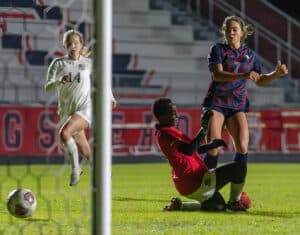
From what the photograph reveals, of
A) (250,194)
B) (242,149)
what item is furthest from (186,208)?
(250,194)

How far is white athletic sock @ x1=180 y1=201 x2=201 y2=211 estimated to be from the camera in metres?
6.18

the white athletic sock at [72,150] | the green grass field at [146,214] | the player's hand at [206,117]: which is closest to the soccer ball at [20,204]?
the green grass field at [146,214]

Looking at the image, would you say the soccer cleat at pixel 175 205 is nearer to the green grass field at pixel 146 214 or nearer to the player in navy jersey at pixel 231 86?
the green grass field at pixel 146 214

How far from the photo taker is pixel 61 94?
839 centimetres

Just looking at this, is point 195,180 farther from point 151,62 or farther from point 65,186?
point 151,62

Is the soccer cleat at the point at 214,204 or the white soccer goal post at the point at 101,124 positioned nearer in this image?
the white soccer goal post at the point at 101,124

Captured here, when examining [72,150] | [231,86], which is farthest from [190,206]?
[72,150]

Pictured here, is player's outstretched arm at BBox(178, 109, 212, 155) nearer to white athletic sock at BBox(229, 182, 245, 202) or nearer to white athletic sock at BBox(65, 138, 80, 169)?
white athletic sock at BBox(229, 182, 245, 202)

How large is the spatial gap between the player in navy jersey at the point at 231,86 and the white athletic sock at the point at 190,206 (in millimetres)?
575

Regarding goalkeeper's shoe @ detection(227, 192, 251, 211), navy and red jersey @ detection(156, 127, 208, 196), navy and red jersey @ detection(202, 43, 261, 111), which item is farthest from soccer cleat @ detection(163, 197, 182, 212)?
navy and red jersey @ detection(202, 43, 261, 111)

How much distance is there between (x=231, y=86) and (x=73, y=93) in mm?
2024

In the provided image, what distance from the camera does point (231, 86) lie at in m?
6.79

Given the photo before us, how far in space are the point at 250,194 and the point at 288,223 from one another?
8.68 feet

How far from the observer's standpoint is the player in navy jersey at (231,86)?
6.59 metres
